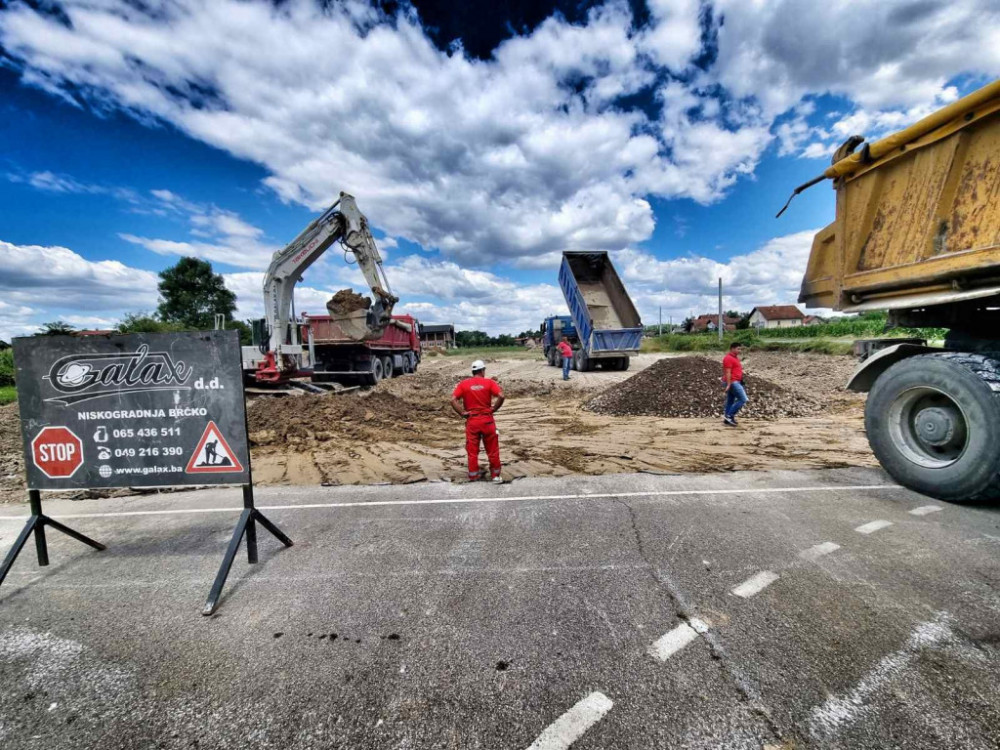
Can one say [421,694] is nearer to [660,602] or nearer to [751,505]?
[660,602]

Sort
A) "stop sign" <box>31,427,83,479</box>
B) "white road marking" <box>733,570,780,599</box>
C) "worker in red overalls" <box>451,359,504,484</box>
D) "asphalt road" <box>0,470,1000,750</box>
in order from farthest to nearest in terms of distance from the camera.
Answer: "worker in red overalls" <box>451,359,504,484</box>, "stop sign" <box>31,427,83,479</box>, "white road marking" <box>733,570,780,599</box>, "asphalt road" <box>0,470,1000,750</box>

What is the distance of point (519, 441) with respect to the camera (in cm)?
724

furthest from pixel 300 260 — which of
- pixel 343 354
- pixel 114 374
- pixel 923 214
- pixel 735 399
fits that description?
pixel 923 214

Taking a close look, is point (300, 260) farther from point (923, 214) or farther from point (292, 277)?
point (923, 214)

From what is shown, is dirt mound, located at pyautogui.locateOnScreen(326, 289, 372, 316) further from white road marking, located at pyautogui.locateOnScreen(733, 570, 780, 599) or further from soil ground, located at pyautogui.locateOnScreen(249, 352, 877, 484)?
white road marking, located at pyautogui.locateOnScreen(733, 570, 780, 599)

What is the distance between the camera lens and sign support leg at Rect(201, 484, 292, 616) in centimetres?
261

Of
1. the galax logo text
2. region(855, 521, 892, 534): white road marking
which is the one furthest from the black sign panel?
region(855, 521, 892, 534): white road marking

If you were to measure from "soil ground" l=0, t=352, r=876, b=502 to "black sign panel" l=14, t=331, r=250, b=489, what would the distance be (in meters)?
2.28

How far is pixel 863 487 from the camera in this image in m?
4.45

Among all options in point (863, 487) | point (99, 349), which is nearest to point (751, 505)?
point (863, 487)

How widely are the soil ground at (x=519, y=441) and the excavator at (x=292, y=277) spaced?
4.51ft

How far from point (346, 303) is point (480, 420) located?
1041 centimetres

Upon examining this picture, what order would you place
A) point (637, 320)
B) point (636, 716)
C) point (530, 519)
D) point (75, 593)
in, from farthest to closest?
point (637, 320)
point (530, 519)
point (75, 593)
point (636, 716)

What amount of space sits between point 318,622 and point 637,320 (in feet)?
51.1
